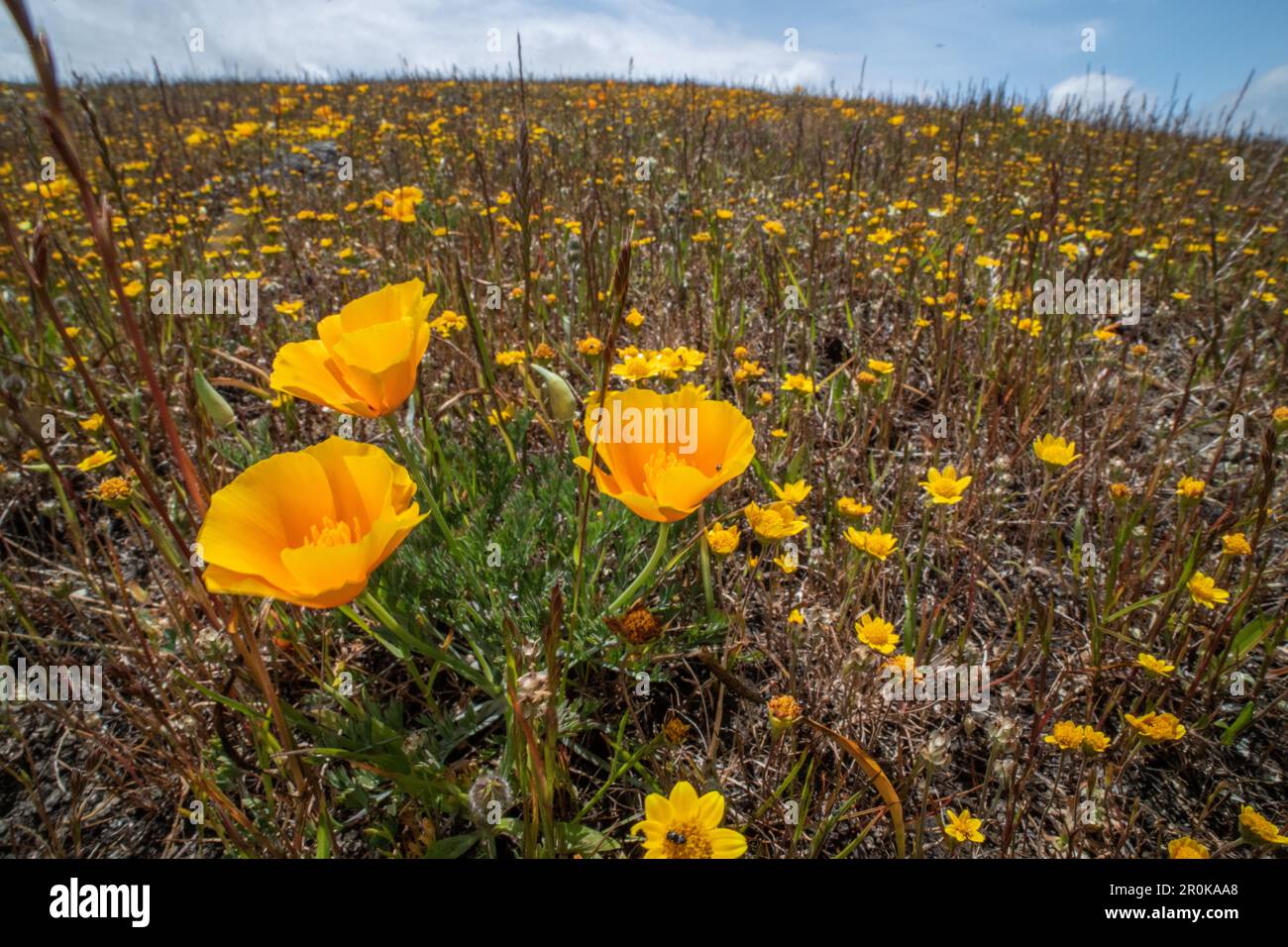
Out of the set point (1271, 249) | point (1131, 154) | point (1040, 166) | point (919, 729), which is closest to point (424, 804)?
point (919, 729)

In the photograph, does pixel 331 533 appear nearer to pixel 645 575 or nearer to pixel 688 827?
pixel 645 575

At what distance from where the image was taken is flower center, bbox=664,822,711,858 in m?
1.11

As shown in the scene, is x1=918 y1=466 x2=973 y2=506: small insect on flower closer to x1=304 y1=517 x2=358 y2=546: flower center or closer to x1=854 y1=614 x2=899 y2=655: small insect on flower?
x1=854 y1=614 x2=899 y2=655: small insect on flower

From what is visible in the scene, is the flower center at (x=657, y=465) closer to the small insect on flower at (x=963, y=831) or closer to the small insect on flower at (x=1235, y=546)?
the small insect on flower at (x=963, y=831)

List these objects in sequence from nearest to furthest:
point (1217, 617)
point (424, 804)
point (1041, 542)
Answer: point (424, 804)
point (1217, 617)
point (1041, 542)

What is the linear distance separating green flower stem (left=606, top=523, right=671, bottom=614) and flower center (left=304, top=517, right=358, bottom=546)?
609 millimetres

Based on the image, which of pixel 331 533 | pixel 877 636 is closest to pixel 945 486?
pixel 877 636

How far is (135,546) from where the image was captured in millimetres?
2535

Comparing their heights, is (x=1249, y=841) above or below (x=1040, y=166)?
below

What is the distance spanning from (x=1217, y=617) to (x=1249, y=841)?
2.96ft

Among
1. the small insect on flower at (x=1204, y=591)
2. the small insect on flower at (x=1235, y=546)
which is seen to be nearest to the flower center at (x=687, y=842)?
the small insect on flower at (x=1204, y=591)

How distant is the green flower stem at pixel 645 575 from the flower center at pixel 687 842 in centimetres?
50

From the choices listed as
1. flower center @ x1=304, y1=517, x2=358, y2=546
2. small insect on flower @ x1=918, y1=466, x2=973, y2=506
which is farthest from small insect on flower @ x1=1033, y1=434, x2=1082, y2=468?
flower center @ x1=304, y1=517, x2=358, y2=546
